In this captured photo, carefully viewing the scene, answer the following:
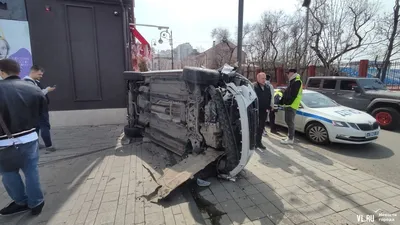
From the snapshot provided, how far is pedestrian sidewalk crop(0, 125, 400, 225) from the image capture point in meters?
2.53

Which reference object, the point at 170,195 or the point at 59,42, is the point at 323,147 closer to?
the point at 170,195

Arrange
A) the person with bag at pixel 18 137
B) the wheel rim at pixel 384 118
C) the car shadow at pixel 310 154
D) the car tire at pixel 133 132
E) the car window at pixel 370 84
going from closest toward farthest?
the person with bag at pixel 18 137 < the car shadow at pixel 310 154 < the car tire at pixel 133 132 < the wheel rim at pixel 384 118 < the car window at pixel 370 84

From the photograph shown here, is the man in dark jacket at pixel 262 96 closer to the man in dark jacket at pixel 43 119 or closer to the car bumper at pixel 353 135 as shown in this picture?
the car bumper at pixel 353 135

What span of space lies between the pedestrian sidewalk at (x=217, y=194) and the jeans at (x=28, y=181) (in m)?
0.22

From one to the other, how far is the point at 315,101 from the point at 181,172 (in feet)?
16.2

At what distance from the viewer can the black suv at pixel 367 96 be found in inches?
273

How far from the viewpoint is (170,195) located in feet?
9.61

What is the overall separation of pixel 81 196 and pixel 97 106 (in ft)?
15.4

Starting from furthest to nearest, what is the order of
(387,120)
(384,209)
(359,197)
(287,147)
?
(387,120) → (287,147) → (359,197) → (384,209)

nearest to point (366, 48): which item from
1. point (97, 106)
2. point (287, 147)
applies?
point (287, 147)

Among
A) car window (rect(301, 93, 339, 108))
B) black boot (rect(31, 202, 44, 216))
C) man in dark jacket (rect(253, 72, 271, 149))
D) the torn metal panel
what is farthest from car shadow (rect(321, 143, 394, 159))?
black boot (rect(31, 202, 44, 216))

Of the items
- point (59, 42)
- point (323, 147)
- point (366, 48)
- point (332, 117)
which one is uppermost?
point (366, 48)

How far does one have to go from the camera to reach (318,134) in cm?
550

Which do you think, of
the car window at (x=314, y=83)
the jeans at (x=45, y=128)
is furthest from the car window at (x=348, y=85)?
the jeans at (x=45, y=128)
